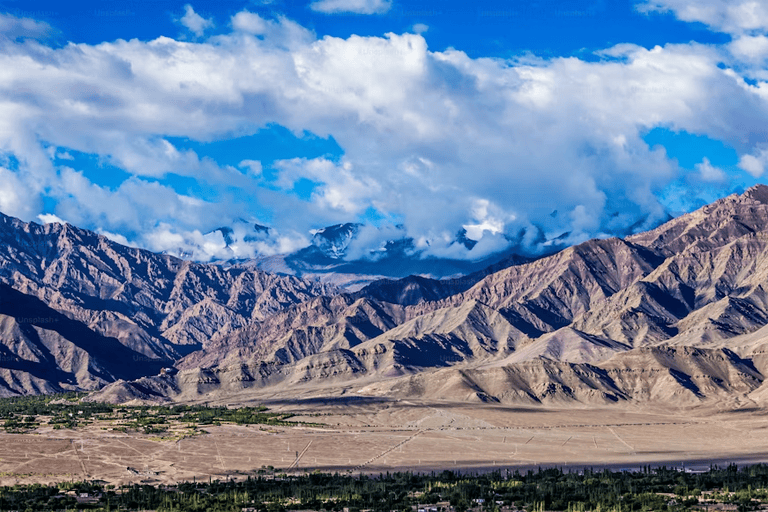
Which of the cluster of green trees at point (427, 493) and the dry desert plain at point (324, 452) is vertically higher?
the dry desert plain at point (324, 452)

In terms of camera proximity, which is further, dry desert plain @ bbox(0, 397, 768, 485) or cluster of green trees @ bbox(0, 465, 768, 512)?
dry desert plain @ bbox(0, 397, 768, 485)

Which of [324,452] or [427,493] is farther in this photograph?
[324,452]

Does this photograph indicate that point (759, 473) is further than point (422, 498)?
Yes

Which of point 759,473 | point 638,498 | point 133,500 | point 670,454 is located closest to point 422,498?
point 638,498

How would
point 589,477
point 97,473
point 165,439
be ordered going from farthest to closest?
point 165,439 → point 97,473 → point 589,477

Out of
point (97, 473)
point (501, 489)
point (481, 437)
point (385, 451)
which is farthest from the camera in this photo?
point (481, 437)

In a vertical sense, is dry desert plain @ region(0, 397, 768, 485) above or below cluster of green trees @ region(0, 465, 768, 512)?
above

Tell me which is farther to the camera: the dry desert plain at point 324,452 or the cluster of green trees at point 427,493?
the dry desert plain at point 324,452

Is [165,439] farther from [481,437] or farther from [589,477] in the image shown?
[589,477]
